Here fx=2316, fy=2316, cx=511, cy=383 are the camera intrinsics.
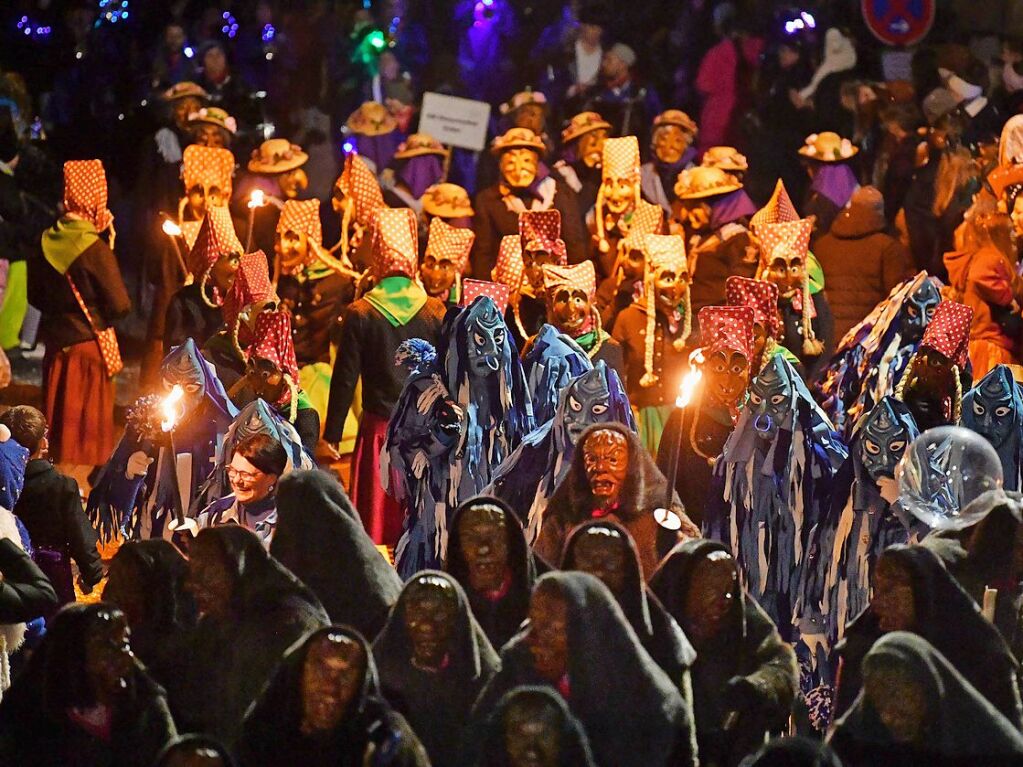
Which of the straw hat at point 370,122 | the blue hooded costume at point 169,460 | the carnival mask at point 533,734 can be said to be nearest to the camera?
the carnival mask at point 533,734

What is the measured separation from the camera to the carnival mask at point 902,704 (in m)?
6.81

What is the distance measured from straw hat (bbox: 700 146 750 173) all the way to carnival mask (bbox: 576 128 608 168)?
2.41 feet

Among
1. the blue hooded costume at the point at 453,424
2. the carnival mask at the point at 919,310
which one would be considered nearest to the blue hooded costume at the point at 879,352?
the carnival mask at the point at 919,310

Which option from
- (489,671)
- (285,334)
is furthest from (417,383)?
(489,671)

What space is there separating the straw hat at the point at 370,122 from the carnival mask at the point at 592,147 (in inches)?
53.9

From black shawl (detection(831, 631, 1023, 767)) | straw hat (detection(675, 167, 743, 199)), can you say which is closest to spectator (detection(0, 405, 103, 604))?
black shawl (detection(831, 631, 1023, 767))

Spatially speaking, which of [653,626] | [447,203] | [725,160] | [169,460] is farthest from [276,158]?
[653,626]

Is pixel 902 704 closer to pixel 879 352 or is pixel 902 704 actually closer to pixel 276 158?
pixel 879 352

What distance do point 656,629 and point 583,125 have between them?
28.1 feet

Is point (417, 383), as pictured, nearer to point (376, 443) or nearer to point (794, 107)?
point (376, 443)

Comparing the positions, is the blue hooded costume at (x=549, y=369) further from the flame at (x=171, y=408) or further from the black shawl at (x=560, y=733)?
the black shawl at (x=560, y=733)

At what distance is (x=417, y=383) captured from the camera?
10516 millimetres

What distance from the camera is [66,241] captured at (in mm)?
13555

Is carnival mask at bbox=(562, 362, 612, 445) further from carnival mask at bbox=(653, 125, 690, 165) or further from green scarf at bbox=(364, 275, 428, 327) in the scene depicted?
carnival mask at bbox=(653, 125, 690, 165)
